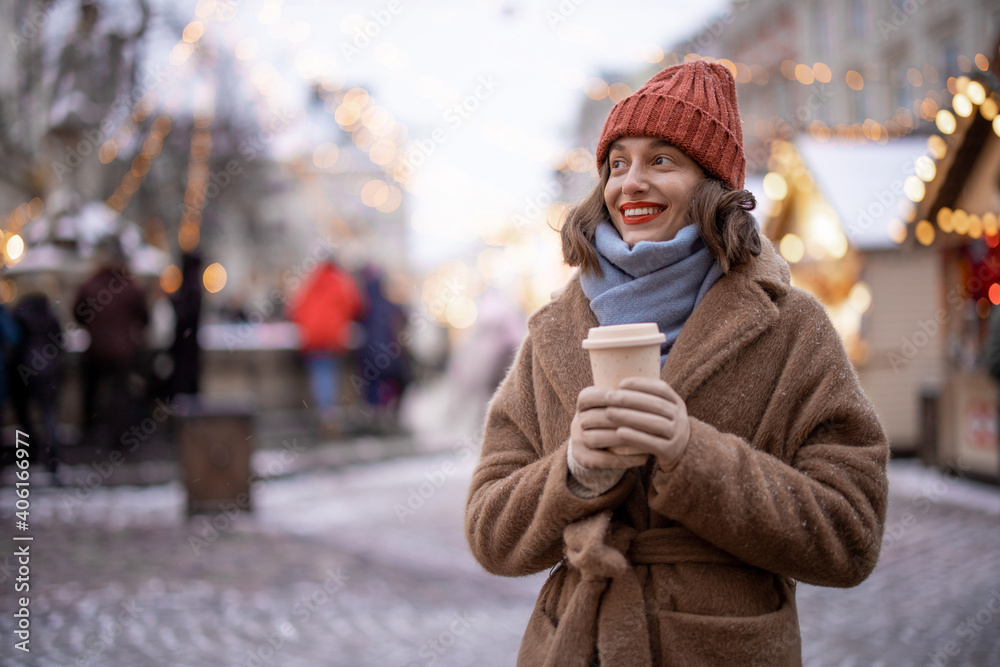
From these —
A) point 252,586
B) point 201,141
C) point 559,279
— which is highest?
point 201,141

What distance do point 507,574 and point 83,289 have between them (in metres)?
9.27

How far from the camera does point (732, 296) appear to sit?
1.82 m

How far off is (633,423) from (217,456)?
724cm

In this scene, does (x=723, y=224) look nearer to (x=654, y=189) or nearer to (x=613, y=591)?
(x=654, y=189)

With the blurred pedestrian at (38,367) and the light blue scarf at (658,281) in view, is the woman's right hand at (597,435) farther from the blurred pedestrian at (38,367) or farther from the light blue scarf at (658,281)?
the blurred pedestrian at (38,367)

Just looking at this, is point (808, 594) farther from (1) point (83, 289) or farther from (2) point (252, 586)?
(1) point (83, 289)

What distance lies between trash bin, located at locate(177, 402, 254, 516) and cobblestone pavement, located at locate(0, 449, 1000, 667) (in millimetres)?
234

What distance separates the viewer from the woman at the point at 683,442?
163cm

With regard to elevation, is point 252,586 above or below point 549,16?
below

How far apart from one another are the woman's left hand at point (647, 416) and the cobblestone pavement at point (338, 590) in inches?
133

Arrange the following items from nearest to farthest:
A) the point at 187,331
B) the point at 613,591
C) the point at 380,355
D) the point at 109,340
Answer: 1. the point at 613,591
2. the point at 109,340
3. the point at 187,331
4. the point at 380,355

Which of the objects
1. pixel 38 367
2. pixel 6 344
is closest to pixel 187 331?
pixel 38 367

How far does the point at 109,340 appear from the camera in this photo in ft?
32.7

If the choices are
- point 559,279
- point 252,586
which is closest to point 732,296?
point 252,586
